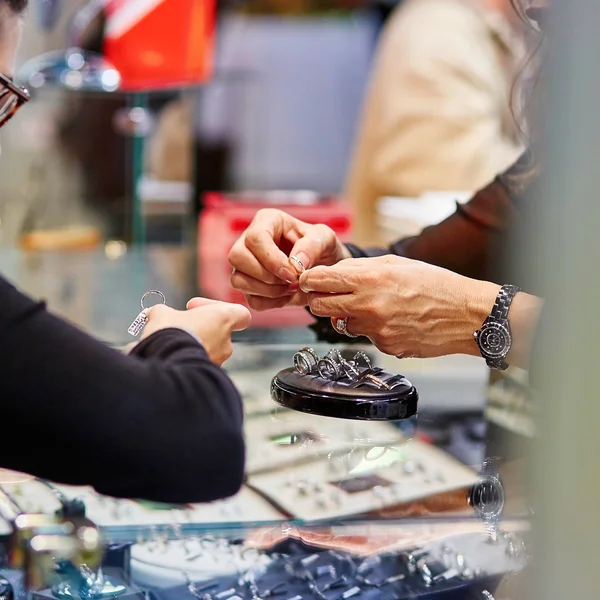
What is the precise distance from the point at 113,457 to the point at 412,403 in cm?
50

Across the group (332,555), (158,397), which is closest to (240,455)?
(158,397)

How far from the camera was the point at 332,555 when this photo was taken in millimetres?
1117

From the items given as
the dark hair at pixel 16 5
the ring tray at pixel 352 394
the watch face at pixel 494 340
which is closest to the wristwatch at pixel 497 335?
the watch face at pixel 494 340

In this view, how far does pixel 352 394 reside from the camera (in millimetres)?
1126

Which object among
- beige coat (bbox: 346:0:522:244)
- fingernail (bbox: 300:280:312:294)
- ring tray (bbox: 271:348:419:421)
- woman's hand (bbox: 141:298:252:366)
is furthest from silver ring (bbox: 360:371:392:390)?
beige coat (bbox: 346:0:522:244)

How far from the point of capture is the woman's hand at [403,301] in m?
1.19

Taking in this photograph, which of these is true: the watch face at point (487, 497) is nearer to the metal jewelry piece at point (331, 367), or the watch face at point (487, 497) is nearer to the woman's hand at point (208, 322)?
the metal jewelry piece at point (331, 367)

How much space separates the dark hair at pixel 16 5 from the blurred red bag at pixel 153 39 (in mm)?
1730

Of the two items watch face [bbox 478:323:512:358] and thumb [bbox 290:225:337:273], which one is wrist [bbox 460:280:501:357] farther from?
thumb [bbox 290:225:337:273]

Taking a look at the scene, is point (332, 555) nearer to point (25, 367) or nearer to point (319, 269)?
point (319, 269)

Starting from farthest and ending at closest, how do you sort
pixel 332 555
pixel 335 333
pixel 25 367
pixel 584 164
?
pixel 335 333 → pixel 332 555 → pixel 25 367 → pixel 584 164

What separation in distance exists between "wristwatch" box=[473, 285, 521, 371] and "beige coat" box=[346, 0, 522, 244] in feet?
5.34

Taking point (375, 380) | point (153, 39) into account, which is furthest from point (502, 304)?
point (153, 39)

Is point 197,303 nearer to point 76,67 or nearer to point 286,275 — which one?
point 286,275
